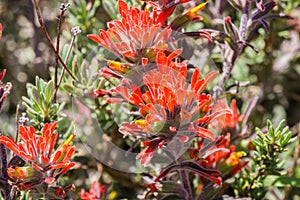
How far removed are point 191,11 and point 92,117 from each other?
477 mm

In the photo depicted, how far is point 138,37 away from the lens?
1.03m

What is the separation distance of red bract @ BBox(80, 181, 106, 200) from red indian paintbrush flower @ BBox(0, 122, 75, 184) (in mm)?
217

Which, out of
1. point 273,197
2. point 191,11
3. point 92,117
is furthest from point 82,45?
point 273,197

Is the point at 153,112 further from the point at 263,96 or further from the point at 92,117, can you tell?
the point at 263,96

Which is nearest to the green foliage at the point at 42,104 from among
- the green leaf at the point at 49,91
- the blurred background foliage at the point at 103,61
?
the green leaf at the point at 49,91

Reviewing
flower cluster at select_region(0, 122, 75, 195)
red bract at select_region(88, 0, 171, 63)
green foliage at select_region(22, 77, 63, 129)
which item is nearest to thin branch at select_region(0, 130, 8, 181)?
flower cluster at select_region(0, 122, 75, 195)

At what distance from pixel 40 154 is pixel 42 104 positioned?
0.71 ft

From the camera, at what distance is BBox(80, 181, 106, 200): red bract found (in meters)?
1.25

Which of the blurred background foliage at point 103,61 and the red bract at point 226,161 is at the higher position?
the blurred background foliage at point 103,61

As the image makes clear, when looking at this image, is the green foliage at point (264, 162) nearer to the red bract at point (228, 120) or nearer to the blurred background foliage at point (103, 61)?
the red bract at point (228, 120)

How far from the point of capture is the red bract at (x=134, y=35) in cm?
102

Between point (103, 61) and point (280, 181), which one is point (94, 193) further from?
point (280, 181)

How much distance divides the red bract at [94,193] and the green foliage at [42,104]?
0.19m

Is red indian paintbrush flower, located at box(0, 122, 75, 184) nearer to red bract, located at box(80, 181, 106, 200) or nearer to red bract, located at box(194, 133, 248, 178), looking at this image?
red bract, located at box(80, 181, 106, 200)
